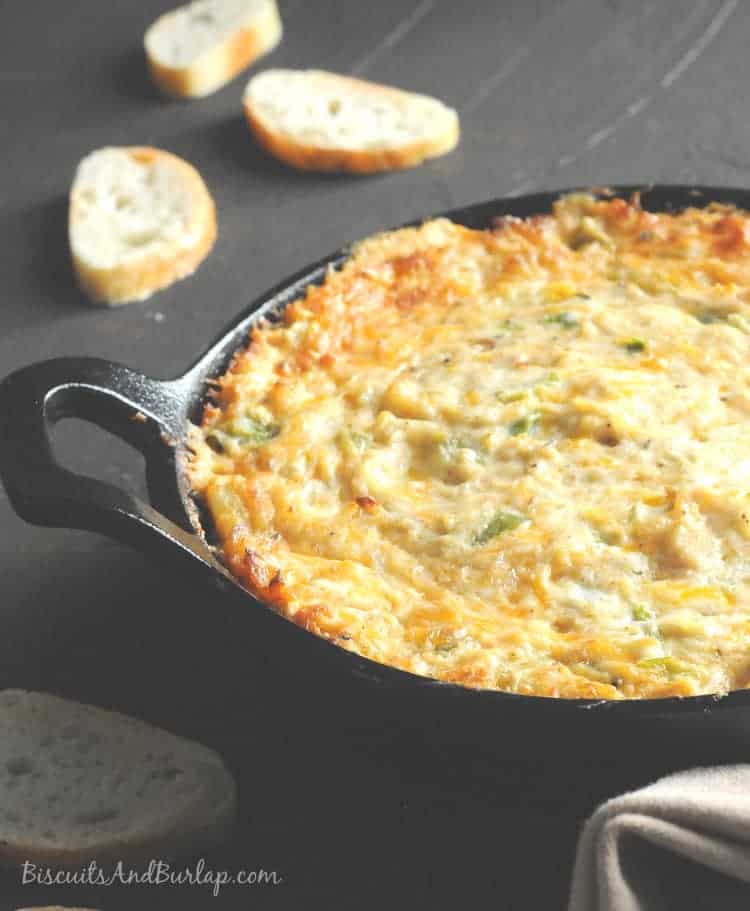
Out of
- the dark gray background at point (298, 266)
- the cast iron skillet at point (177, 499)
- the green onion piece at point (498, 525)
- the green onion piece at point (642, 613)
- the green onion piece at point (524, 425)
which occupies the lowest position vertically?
the dark gray background at point (298, 266)

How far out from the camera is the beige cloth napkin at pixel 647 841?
226cm

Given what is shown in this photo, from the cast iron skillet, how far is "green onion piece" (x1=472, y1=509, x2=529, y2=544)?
49 centimetres

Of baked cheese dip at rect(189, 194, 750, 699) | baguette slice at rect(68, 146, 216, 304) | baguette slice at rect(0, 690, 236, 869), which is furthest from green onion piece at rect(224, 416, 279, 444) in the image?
baguette slice at rect(68, 146, 216, 304)

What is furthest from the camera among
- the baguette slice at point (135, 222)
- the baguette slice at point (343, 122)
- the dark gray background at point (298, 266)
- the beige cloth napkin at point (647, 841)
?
the baguette slice at point (343, 122)

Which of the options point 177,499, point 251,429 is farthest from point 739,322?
point 177,499

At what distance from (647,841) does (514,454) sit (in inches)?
38.4

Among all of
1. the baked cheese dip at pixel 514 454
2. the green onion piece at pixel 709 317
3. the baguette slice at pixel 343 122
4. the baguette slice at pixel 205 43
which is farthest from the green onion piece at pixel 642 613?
the baguette slice at pixel 205 43

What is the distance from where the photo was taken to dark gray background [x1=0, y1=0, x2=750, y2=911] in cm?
278

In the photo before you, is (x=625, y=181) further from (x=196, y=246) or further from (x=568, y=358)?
(x=568, y=358)

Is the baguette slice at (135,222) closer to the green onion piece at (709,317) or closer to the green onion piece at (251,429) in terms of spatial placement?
the green onion piece at (251,429)

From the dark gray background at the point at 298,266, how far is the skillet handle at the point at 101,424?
17cm

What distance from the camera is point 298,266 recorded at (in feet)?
15.7

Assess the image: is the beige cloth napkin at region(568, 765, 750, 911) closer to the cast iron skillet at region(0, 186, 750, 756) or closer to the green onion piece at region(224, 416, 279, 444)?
the cast iron skillet at region(0, 186, 750, 756)

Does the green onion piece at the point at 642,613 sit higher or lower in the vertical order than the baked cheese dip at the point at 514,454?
lower
